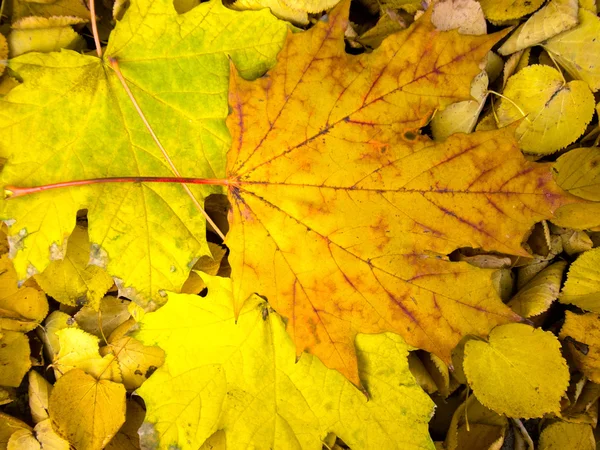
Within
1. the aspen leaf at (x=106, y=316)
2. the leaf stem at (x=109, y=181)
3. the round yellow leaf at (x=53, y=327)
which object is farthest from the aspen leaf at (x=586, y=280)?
the round yellow leaf at (x=53, y=327)

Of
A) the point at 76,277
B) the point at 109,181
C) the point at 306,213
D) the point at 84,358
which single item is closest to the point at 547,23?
the point at 306,213

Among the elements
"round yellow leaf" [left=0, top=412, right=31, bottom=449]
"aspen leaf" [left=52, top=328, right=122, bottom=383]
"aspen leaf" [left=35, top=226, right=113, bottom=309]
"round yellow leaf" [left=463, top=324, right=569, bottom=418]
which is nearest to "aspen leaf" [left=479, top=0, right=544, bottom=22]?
"round yellow leaf" [left=463, top=324, right=569, bottom=418]

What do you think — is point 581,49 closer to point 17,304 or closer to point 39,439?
point 17,304

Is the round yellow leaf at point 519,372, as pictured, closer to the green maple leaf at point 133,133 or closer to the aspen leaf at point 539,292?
the aspen leaf at point 539,292

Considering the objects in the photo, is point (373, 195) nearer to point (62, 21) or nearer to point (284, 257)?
point (284, 257)

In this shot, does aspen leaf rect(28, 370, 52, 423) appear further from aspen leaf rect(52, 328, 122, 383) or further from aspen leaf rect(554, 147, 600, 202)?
aspen leaf rect(554, 147, 600, 202)

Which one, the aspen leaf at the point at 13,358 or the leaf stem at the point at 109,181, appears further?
the aspen leaf at the point at 13,358

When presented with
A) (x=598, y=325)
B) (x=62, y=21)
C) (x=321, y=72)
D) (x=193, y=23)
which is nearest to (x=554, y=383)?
(x=598, y=325)
